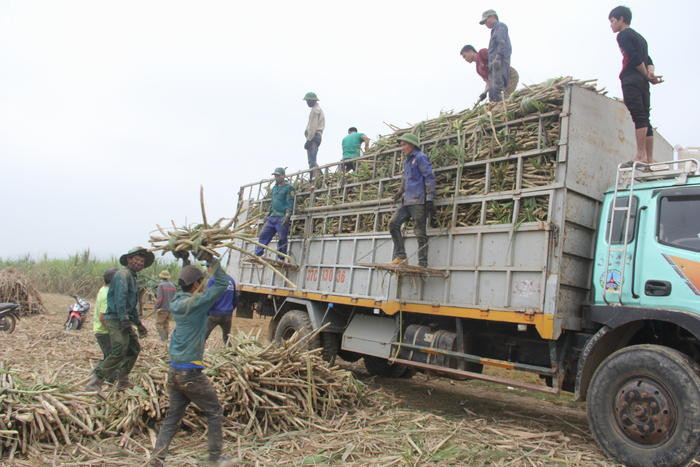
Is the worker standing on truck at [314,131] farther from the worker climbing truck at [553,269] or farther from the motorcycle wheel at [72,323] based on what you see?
the motorcycle wheel at [72,323]

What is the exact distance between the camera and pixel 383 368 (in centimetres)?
973

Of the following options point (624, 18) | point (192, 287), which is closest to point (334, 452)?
point (192, 287)

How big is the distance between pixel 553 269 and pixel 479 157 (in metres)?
1.90

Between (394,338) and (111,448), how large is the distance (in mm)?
3943

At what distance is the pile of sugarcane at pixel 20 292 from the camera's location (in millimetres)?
14812

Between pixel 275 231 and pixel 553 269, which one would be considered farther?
pixel 275 231

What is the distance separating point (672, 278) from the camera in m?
5.11

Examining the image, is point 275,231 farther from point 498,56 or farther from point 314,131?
point 498,56

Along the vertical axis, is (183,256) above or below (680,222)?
below

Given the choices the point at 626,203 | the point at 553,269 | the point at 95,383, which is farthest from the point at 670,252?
the point at 95,383

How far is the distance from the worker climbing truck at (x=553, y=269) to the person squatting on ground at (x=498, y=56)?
125 centimetres

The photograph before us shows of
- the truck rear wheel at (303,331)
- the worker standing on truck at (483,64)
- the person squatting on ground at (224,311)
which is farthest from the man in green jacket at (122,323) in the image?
the worker standing on truck at (483,64)

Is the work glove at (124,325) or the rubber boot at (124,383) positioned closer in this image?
the rubber boot at (124,383)

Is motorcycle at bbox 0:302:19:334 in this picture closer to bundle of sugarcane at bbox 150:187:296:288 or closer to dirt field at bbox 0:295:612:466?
dirt field at bbox 0:295:612:466
